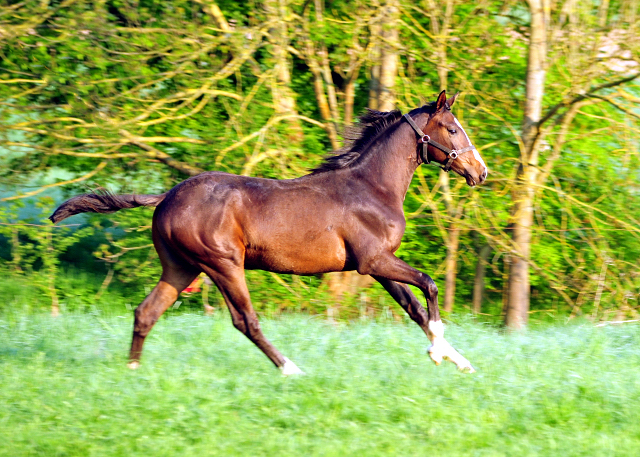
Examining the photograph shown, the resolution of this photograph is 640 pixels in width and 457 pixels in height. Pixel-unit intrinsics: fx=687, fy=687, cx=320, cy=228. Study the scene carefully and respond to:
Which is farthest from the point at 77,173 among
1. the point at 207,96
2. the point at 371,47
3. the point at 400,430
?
the point at 400,430

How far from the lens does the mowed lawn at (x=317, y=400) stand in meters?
3.83

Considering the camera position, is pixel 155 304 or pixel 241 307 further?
pixel 155 304

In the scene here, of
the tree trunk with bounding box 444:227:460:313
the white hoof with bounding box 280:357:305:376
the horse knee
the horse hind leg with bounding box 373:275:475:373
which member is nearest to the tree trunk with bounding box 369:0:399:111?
the tree trunk with bounding box 444:227:460:313

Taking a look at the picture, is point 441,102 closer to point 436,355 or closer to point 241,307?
point 436,355

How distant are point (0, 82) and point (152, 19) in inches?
78.7

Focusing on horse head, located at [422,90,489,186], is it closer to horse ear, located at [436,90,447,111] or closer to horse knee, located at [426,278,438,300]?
horse ear, located at [436,90,447,111]

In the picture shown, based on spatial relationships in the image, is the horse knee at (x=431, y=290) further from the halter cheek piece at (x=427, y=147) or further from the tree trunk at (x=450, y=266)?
the tree trunk at (x=450, y=266)

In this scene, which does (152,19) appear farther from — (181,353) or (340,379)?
(340,379)

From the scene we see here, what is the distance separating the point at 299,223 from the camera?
508 cm

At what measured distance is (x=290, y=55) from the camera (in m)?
8.99

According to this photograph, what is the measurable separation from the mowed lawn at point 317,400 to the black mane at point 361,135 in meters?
1.51

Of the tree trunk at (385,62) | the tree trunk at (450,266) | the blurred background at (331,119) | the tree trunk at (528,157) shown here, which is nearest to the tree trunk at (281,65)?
the blurred background at (331,119)

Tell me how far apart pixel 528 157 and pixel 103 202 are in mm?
5248

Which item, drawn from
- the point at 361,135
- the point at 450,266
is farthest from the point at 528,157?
the point at 361,135
